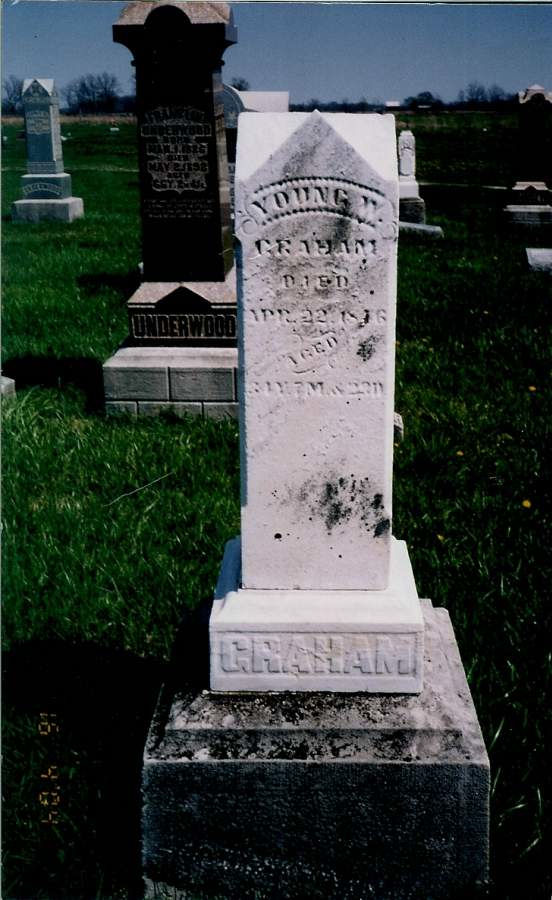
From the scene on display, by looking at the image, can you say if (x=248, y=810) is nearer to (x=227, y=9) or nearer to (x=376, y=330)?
(x=376, y=330)

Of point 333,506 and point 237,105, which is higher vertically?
point 237,105

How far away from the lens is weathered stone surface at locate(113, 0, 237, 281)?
591 cm

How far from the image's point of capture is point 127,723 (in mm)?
3217

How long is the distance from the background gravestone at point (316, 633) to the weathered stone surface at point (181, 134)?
376cm

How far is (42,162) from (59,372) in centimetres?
999

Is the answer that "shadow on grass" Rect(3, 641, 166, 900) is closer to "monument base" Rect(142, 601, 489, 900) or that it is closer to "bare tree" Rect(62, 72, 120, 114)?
"monument base" Rect(142, 601, 489, 900)

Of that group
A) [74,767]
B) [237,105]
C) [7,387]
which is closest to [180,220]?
[7,387]

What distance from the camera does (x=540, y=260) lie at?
10.7 metres

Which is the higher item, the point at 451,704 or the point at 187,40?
the point at 187,40

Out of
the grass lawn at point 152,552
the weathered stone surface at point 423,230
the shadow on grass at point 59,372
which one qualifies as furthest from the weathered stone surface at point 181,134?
the weathered stone surface at point 423,230

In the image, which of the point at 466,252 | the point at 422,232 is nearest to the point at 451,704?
the point at 466,252

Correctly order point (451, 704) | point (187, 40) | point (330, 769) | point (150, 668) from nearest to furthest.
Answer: point (330, 769), point (451, 704), point (150, 668), point (187, 40)

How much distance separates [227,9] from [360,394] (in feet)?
14.0

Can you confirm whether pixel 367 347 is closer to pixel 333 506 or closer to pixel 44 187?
pixel 333 506
